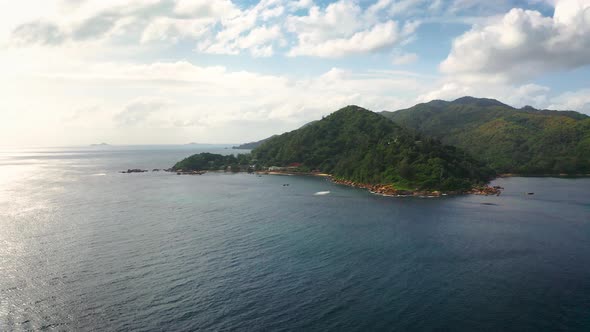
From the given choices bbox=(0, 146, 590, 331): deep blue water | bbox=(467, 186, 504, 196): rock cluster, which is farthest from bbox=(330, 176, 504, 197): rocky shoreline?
bbox=(0, 146, 590, 331): deep blue water

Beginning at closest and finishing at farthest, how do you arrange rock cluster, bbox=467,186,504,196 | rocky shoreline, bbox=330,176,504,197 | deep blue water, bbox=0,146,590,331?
deep blue water, bbox=0,146,590,331 → rocky shoreline, bbox=330,176,504,197 → rock cluster, bbox=467,186,504,196

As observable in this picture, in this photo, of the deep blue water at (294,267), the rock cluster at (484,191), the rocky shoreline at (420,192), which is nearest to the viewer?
the deep blue water at (294,267)

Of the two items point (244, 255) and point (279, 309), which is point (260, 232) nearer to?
point (244, 255)

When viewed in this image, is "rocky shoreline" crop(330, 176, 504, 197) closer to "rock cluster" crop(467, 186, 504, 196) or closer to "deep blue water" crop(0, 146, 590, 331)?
"rock cluster" crop(467, 186, 504, 196)

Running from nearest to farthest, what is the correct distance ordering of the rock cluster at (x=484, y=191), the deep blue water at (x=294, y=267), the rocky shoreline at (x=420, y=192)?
1. the deep blue water at (x=294, y=267)
2. the rocky shoreline at (x=420, y=192)
3. the rock cluster at (x=484, y=191)

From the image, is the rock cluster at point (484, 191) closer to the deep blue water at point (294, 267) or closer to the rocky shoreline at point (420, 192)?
the rocky shoreline at point (420, 192)

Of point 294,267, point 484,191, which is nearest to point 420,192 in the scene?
point 484,191

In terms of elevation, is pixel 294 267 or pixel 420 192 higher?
pixel 420 192

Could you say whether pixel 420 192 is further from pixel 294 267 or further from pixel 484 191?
pixel 294 267

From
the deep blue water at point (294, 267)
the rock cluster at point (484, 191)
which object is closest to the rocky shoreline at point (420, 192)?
the rock cluster at point (484, 191)
